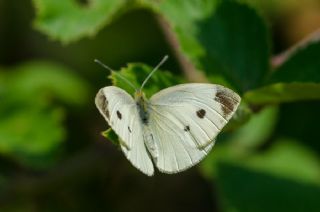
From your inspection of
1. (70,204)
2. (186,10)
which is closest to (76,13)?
(186,10)

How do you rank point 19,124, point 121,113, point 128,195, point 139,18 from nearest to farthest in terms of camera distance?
point 121,113
point 19,124
point 128,195
point 139,18

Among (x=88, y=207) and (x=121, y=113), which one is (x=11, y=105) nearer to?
(x=88, y=207)

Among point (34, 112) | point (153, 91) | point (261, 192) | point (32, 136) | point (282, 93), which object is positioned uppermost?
point (34, 112)

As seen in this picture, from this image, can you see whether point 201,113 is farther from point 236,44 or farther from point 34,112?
point 34,112

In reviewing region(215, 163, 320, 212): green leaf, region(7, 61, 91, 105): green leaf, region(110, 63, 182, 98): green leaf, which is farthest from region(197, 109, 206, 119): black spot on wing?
region(7, 61, 91, 105): green leaf

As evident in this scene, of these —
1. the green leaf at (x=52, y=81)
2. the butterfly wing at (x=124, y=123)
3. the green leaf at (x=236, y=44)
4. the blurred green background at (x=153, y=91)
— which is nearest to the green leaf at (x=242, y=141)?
the blurred green background at (x=153, y=91)

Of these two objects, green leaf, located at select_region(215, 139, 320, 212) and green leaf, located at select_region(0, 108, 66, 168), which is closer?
green leaf, located at select_region(0, 108, 66, 168)

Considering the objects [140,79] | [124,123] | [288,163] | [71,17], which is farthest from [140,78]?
[288,163]

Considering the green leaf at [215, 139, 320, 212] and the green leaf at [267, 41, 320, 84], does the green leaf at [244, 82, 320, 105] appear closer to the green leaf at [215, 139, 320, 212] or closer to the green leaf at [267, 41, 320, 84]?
the green leaf at [267, 41, 320, 84]
